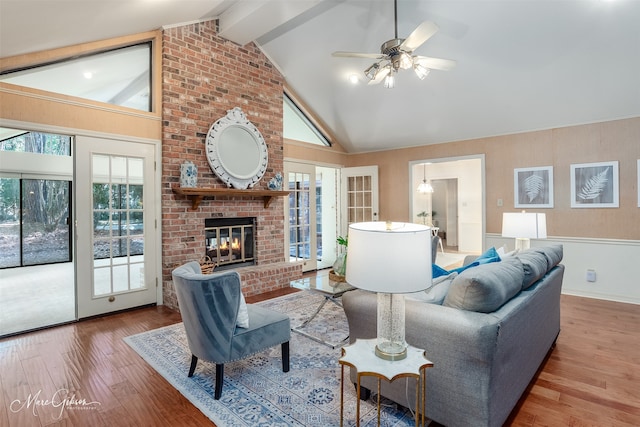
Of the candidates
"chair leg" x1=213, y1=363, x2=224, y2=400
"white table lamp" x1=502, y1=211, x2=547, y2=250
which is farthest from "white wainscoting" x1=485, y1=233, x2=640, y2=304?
"chair leg" x1=213, y1=363, x2=224, y2=400

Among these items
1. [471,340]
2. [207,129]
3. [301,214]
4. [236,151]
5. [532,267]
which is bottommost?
[471,340]

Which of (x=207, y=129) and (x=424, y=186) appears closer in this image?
(x=207, y=129)

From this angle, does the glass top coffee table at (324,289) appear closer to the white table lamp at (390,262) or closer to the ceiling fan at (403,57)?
the white table lamp at (390,262)

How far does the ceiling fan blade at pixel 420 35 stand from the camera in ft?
8.34

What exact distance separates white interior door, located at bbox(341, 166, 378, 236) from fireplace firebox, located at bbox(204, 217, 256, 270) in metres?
2.25

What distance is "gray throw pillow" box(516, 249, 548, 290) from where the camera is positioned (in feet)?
6.99

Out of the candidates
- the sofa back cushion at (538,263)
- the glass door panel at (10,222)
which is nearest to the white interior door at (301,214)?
the sofa back cushion at (538,263)

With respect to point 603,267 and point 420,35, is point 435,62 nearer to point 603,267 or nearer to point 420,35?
point 420,35

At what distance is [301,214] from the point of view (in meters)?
6.02

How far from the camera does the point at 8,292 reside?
455 centimetres

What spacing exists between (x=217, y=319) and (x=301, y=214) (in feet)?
13.1

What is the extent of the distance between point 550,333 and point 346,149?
5.17m

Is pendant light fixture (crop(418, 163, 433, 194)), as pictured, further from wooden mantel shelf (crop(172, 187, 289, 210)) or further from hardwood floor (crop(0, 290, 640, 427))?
hardwood floor (crop(0, 290, 640, 427))

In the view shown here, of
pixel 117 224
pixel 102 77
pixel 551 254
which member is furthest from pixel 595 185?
pixel 102 77
